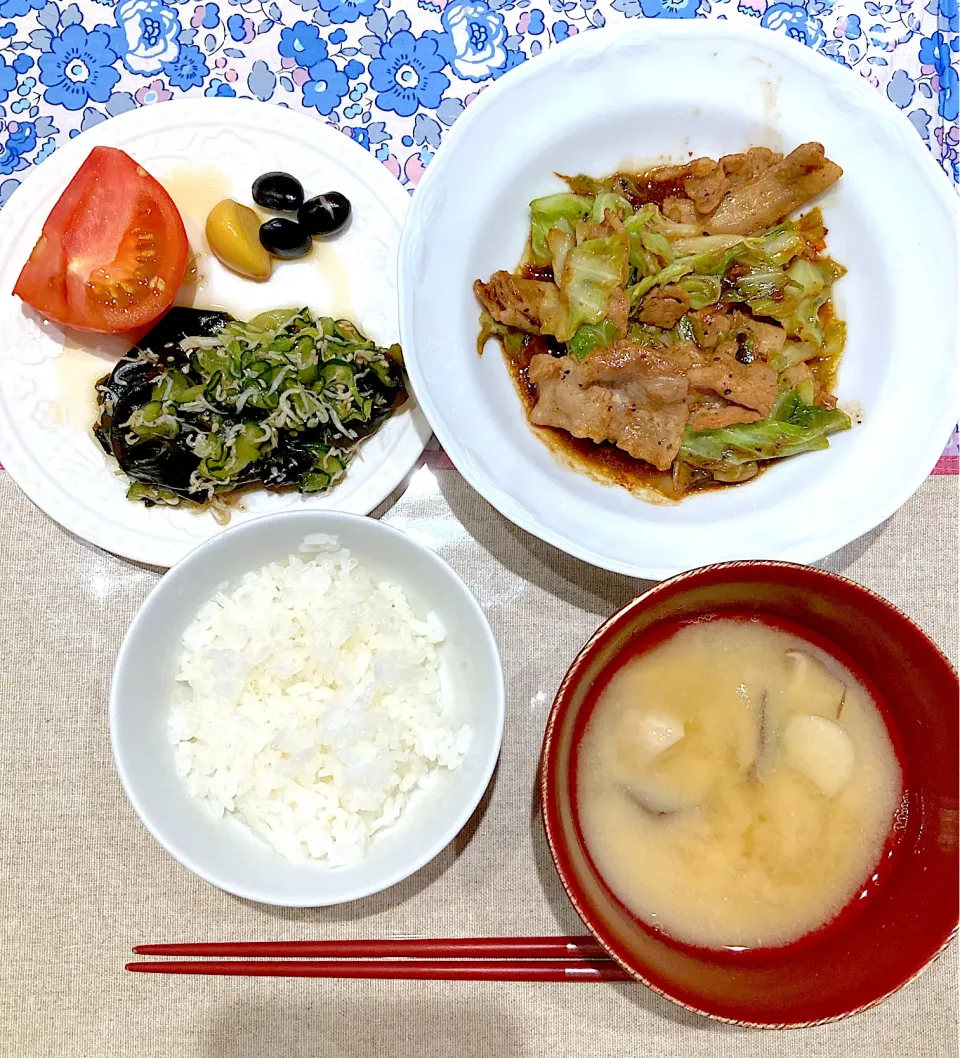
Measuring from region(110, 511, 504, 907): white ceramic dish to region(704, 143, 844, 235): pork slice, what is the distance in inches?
46.7

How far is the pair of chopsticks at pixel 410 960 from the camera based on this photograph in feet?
7.10

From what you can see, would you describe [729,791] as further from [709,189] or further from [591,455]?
[709,189]

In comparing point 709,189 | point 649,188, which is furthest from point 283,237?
point 709,189

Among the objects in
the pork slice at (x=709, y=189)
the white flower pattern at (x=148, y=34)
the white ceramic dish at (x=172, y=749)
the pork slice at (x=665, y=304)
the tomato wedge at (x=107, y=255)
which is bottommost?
the white ceramic dish at (x=172, y=749)

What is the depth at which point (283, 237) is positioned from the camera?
2.22 metres

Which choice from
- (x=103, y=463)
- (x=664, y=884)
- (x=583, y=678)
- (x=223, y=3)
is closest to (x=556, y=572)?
(x=583, y=678)

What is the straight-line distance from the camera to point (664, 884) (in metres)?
1.76

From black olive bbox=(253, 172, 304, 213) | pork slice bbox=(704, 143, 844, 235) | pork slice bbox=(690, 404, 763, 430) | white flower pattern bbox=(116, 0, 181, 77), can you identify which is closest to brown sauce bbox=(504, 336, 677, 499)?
pork slice bbox=(690, 404, 763, 430)

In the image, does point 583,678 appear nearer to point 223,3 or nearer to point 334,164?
point 334,164

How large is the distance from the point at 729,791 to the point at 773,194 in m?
1.50

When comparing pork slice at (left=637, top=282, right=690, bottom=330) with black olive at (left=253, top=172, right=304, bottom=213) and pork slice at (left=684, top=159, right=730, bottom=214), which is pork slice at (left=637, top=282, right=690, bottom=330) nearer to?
pork slice at (left=684, top=159, right=730, bottom=214)

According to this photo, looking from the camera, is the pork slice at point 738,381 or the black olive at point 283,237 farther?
the black olive at point 283,237

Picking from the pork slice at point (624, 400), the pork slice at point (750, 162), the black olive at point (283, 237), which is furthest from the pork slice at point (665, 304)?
the black olive at point (283, 237)

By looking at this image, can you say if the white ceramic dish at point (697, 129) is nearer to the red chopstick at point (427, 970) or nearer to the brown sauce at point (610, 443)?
the brown sauce at point (610, 443)
